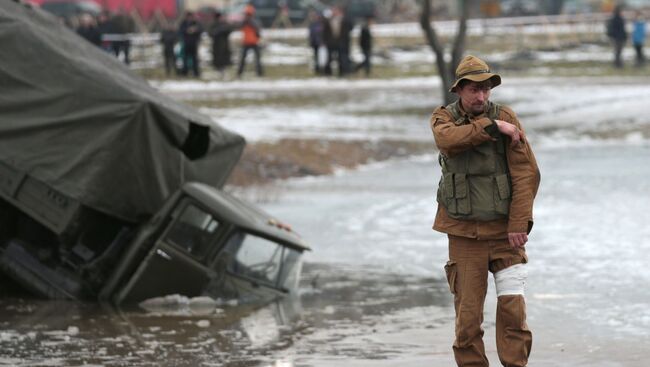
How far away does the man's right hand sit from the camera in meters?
8.62

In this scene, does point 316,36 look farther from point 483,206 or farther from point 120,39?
point 483,206

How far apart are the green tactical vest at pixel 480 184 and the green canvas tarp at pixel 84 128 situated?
5.09 m

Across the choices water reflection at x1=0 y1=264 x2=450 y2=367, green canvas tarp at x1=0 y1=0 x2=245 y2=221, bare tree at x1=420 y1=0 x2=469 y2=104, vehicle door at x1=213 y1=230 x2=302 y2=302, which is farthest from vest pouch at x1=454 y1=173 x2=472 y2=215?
bare tree at x1=420 y1=0 x2=469 y2=104

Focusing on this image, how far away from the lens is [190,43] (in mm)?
41781

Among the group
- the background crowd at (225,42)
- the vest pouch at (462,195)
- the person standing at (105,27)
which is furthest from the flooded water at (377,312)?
the person standing at (105,27)

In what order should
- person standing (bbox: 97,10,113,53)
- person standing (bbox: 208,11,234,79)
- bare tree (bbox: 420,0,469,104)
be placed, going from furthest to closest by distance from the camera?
person standing (bbox: 97,10,113,53) → person standing (bbox: 208,11,234,79) → bare tree (bbox: 420,0,469,104)

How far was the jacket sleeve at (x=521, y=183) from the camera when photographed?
866 cm

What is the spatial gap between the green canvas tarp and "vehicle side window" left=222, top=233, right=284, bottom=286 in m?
0.88

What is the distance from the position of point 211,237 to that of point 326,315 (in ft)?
3.79

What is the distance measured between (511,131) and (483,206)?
444 mm

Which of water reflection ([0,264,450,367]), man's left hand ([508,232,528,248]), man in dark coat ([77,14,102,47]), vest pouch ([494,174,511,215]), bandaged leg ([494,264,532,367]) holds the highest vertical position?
vest pouch ([494,174,511,215])

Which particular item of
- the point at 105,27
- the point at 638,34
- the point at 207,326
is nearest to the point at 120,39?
the point at 105,27

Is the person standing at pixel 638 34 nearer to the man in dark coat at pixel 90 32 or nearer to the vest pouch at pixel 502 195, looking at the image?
the man in dark coat at pixel 90 32

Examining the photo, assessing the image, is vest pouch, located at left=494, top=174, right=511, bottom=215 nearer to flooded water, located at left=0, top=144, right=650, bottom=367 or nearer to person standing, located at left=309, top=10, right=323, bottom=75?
flooded water, located at left=0, top=144, right=650, bottom=367
